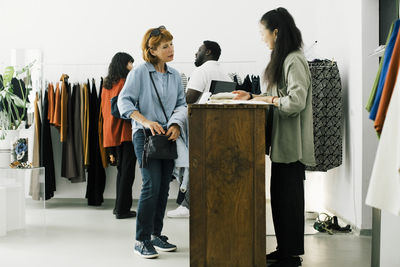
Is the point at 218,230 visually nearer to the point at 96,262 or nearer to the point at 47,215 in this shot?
the point at 96,262

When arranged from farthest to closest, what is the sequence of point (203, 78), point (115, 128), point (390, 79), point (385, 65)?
point (115, 128)
point (203, 78)
point (385, 65)
point (390, 79)

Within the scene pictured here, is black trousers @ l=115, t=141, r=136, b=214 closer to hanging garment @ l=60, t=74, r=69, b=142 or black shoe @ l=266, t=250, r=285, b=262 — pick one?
hanging garment @ l=60, t=74, r=69, b=142

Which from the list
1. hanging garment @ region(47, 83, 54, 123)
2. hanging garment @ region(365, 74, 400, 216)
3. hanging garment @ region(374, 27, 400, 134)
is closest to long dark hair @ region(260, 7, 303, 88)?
hanging garment @ region(374, 27, 400, 134)

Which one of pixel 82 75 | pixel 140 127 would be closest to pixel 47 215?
pixel 82 75

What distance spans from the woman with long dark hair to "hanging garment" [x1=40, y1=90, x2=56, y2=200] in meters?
2.85

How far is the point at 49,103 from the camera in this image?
15.1 feet

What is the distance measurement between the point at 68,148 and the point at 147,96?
2.19 metres

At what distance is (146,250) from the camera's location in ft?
8.91

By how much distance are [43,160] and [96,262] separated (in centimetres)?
230

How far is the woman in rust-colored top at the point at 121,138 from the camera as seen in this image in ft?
13.2

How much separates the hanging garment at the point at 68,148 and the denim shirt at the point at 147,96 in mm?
2047

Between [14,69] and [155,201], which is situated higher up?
[14,69]

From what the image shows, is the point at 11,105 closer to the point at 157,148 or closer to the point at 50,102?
the point at 50,102

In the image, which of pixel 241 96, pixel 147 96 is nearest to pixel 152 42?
pixel 147 96
